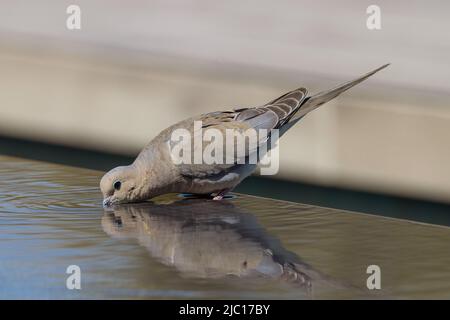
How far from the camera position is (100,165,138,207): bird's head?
269 inches

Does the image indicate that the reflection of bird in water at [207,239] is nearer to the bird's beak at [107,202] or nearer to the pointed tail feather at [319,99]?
the bird's beak at [107,202]

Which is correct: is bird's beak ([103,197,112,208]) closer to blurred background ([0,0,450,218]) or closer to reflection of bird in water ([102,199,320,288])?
reflection of bird in water ([102,199,320,288])

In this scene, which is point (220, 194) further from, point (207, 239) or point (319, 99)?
point (207, 239)

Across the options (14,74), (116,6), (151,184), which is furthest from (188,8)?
(151,184)

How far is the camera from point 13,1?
916 cm

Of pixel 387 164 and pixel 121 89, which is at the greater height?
pixel 121 89

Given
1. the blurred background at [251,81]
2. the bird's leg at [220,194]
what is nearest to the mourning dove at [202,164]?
the bird's leg at [220,194]

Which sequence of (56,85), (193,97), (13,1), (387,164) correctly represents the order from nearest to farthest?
(387,164), (193,97), (56,85), (13,1)

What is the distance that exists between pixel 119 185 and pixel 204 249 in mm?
1186

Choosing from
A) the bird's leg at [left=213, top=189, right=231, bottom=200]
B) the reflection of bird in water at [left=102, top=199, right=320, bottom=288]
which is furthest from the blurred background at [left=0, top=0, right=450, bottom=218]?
the reflection of bird in water at [left=102, top=199, right=320, bottom=288]

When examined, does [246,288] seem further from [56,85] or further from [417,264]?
[56,85]

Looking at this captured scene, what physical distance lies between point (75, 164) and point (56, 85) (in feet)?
1.89

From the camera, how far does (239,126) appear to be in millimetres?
7160

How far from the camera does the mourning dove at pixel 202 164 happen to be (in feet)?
22.9
